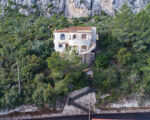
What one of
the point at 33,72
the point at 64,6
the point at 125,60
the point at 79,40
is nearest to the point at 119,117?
the point at 125,60

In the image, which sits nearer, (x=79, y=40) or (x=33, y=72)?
(x=33, y=72)

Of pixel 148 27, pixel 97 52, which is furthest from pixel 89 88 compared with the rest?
pixel 148 27

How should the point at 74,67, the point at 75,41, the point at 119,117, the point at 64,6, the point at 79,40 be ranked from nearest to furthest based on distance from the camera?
the point at 119,117 < the point at 74,67 < the point at 79,40 < the point at 75,41 < the point at 64,6

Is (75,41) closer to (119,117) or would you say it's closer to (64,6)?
(119,117)

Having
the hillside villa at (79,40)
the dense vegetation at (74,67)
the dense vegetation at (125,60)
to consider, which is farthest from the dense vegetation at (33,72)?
the dense vegetation at (125,60)

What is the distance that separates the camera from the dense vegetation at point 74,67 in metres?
15.1

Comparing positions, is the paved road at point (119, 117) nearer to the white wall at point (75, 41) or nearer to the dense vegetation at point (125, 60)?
the dense vegetation at point (125, 60)

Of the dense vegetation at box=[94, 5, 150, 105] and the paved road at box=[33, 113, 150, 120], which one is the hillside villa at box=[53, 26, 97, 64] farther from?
the paved road at box=[33, 113, 150, 120]

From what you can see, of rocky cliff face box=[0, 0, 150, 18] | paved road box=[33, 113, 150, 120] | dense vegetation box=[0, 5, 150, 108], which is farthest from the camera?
rocky cliff face box=[0, 0, 150, 18]

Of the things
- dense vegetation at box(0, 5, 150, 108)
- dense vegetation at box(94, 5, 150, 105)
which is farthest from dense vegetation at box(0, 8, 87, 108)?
dense vegetation at box(94, 5, 150, 105)

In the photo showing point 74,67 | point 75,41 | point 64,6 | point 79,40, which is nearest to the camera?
point 74,67

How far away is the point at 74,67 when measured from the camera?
1512 centimetres

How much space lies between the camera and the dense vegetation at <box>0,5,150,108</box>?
15.1 m

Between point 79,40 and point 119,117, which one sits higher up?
point 79,40
